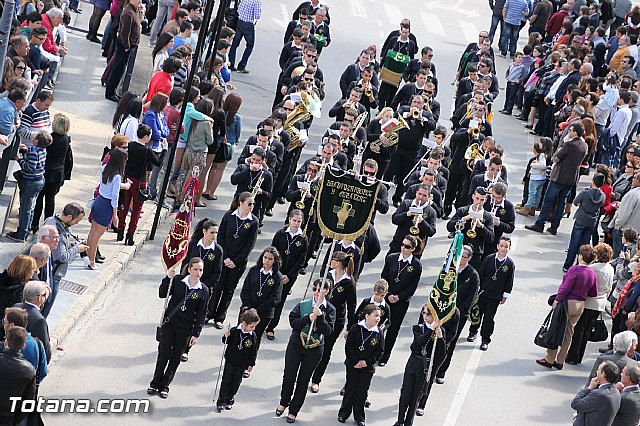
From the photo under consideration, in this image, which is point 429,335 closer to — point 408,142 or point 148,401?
point 148,401

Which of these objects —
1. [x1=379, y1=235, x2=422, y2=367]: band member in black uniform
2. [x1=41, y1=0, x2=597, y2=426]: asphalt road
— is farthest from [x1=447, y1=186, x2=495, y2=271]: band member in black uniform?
[x1=379, y1=235, x2=422, y2=367]: band member in black uniform

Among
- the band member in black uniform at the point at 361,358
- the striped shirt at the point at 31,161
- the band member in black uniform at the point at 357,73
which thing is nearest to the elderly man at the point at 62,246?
the striped shirt at the point at 31,161

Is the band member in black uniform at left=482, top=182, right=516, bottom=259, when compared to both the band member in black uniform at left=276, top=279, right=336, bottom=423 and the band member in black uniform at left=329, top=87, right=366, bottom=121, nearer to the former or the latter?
the band member in black uniform at left=329, top=87, right=366, bottom=121

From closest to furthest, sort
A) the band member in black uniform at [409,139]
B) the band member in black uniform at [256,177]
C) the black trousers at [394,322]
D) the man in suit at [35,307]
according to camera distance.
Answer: the man in suit at [35,307] < the black trousers at [394,322] < the band member in black uniform at [256,177] < the band member in black uniform at [409,139]

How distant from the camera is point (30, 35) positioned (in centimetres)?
2056

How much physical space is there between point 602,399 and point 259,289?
4348 mm

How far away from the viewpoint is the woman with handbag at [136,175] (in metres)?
18.0

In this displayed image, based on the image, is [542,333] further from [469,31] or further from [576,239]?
[469,31]

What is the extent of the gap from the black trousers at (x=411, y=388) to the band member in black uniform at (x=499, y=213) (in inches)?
158

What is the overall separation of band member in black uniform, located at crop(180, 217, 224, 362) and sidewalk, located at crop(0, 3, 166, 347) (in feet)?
4.94

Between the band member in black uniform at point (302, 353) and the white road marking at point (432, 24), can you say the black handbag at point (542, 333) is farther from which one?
the white road marking at point (432, 24)

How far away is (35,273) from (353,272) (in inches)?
190

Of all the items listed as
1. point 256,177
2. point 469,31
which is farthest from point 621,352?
point 469,31

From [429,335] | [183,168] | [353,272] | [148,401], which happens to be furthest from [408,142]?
[148,401]
